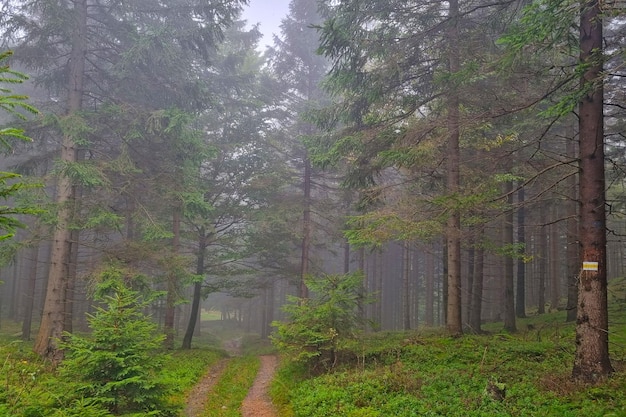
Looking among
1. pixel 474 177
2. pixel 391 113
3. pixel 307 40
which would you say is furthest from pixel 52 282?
pixel 307 40

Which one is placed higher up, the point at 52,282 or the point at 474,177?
the point at 474,177

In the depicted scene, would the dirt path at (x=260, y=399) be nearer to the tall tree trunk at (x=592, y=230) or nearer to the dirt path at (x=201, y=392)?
the dirt path at (x=201, y=392)

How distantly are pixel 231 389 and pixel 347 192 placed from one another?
1294cm

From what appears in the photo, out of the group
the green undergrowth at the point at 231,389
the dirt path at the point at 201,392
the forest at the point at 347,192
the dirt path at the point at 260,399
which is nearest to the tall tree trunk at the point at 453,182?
the forest at the point at 347,192

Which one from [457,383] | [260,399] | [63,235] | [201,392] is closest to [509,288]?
[457,383]

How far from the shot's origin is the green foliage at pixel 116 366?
21.2 feet

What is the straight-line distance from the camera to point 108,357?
6441 millimetres

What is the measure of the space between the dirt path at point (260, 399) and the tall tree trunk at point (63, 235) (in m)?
6.10

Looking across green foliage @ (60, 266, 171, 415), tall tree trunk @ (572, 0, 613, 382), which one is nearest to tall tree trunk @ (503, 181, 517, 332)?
tall tree trunk @ (572, 0, 613, 382)

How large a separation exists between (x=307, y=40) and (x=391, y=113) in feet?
49.2

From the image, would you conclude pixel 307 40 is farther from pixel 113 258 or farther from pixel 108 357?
pixel 108 357

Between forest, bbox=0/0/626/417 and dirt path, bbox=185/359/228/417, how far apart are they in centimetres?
11

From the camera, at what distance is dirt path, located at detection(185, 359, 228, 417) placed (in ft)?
30.6

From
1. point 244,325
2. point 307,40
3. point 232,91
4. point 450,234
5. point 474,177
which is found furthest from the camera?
point 244,325
